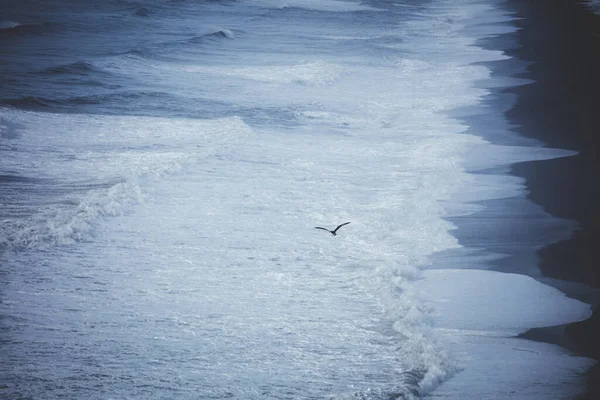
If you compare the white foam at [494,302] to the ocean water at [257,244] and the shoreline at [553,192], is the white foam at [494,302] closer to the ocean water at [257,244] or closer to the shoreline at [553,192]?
the ocean water at [257,244]

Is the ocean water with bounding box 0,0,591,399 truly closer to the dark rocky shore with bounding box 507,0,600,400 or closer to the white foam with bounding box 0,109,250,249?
the white foam with bounding box 0,109,250,249

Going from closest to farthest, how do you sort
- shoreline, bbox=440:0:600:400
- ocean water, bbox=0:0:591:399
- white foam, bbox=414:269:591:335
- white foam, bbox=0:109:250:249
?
ocean water, bbox=0:0:591:399 → white foam, bbox=414:269:591:335 → shoreline, bbox=440:0:600:400 → white foam, bbox=0:109:250:249

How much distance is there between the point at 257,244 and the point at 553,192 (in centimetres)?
418

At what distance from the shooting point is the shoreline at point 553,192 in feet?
22.1

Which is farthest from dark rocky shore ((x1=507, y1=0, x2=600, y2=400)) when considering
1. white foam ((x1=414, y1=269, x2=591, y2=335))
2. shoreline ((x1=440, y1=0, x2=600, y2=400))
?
white foam ((x1=414, y1=269, x2=591, y2=335))

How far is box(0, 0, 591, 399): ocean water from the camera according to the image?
5457mm

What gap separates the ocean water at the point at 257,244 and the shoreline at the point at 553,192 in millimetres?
138

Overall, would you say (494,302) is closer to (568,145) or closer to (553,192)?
(553,192)

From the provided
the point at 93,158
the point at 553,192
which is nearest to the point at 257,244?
the point at 553,192

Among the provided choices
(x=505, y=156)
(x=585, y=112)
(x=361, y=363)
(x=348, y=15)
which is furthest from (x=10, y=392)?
(x=348, y=15)

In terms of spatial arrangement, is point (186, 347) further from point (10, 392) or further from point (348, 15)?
point (348, 15)

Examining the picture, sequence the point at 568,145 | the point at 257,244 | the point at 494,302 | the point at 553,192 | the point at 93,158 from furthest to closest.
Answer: the point at 568,145 → the point at 93,158 → the point at 553,192 → the point at 257,244 → the point at 494,302

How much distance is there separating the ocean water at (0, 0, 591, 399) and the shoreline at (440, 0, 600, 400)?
14cm

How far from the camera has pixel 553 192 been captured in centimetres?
957
